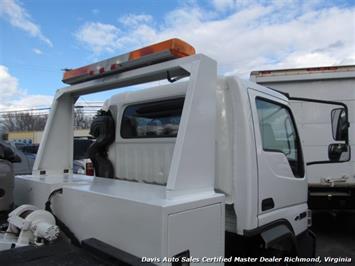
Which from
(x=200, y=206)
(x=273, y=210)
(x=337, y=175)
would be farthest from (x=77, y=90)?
(x=337, y=175)

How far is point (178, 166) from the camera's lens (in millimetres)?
2037

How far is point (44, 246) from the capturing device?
2.19 m

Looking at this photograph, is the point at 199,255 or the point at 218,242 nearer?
the point at 199,255

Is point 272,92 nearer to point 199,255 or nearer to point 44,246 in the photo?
point 199,255

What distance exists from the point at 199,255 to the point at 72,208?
3.24 ft

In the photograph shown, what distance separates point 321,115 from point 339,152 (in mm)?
2735

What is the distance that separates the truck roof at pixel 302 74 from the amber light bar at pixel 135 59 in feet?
12.9

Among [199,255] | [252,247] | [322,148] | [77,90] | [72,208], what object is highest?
[77,90]

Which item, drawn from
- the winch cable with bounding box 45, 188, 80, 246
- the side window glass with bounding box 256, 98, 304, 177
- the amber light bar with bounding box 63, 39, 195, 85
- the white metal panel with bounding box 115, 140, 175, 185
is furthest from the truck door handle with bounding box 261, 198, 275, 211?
the winch cable with bounding box 45, 188, 80, 246

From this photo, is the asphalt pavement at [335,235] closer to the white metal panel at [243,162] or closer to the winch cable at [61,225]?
the white metal panel at [243,162]

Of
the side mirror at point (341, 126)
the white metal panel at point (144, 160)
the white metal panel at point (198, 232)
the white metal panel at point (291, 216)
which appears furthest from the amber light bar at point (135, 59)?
the side mirror at point (341, 126)

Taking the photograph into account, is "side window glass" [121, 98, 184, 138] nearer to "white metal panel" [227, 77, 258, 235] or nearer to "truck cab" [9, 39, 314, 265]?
"truck cab" [9, 39, 314, 265]

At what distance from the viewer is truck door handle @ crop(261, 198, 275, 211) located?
2.71 metres

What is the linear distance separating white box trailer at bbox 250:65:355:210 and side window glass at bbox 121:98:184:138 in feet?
11.0
